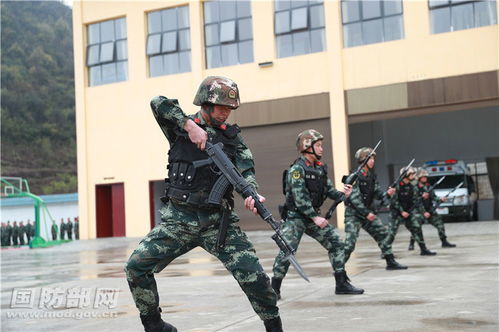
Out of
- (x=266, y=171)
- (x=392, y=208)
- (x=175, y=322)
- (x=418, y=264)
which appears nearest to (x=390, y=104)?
(x=266, y=171)

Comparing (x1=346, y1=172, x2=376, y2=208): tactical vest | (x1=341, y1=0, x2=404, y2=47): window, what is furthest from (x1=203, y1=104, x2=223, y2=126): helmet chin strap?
(x1=341, y1=0, x2=404, y2=47): window

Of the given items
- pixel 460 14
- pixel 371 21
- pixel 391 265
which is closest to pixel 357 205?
pixel 391 265

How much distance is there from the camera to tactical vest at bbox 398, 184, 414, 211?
11.9 meters

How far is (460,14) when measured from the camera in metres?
24.2

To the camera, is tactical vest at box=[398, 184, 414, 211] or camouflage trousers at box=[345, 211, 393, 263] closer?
camouflage trousers at box=[345, 211, 393, 263]

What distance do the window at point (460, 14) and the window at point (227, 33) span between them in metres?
7.87

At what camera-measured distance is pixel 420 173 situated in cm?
1398

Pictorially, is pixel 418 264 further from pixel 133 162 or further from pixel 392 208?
pixel 133 162

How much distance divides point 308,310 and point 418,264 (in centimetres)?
454

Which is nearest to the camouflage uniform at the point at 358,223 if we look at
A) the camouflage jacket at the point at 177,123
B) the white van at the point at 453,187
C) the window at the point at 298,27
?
the camouflage jacket at the point at 177,123

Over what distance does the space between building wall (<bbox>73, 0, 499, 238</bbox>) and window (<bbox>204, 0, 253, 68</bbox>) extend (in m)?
0.37

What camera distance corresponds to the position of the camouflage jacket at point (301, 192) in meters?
6.91

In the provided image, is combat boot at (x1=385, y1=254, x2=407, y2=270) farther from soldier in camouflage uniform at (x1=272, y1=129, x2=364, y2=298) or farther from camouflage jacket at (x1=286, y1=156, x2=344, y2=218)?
camouflage jacket at (x1=286, y1=156, x2=344, y2=218)

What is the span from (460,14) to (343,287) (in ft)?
65.0
